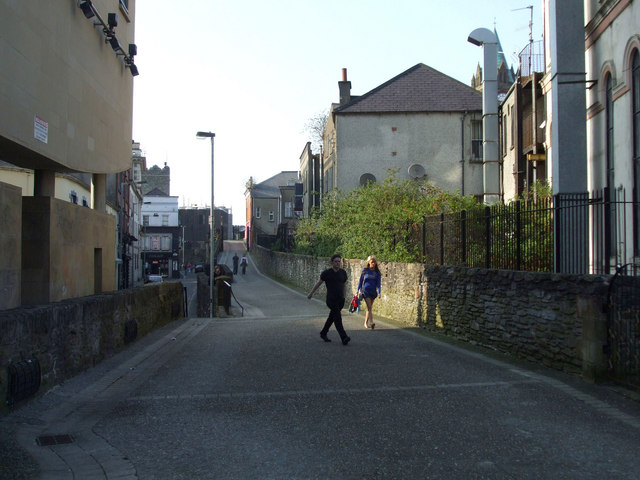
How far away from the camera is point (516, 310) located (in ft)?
32.8

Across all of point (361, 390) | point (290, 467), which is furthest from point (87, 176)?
point (290, 467)

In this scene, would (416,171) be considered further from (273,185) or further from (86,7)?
(273,185)

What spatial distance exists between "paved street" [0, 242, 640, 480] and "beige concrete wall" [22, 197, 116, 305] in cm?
140

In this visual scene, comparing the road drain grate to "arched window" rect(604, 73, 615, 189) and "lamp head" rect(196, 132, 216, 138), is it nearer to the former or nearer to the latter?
"arched window" rect(604, 73, 615, 189)

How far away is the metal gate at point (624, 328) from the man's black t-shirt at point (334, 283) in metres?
5.38

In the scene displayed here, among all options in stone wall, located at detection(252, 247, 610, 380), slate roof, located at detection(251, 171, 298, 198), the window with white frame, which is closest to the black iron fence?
stone wall, located at detection(252, 247, 610, 380)

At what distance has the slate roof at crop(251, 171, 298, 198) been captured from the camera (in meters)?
97.1

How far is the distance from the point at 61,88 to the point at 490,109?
19.3 m

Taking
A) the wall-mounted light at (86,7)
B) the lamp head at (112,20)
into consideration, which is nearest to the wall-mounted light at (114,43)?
the lamp head at (112,20)

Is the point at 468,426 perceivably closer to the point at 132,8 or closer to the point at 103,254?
the point at 103,254

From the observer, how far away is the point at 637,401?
6816mm

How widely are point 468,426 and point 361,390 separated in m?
1.81

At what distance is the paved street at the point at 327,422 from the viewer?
4828 millimetres

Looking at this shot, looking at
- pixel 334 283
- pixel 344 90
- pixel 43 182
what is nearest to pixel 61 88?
pixel 43 182
